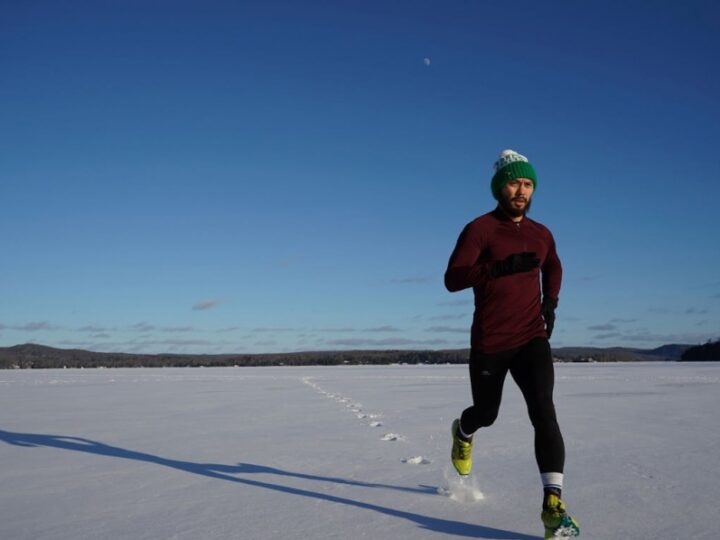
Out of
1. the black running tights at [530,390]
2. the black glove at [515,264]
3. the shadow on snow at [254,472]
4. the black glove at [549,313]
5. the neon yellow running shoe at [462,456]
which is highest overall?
the black glove at [515,264]

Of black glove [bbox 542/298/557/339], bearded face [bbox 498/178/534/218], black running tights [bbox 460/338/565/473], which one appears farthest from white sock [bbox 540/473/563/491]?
bearded face [bbox 498/178/534/218]

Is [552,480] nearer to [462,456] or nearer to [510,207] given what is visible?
[462,456]

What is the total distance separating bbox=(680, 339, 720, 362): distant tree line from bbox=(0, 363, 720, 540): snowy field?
4206 cm

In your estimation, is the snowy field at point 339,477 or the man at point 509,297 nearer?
the snowy field at point 339,477

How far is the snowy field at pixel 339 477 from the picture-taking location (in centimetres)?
272

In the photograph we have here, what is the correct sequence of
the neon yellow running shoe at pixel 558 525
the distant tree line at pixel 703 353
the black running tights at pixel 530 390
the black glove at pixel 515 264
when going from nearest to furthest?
the neon yellow running shoe at pixel 558 525
the black running tights at pixel 530 390
the black glove at pixel 515 264
the distant tree line at pixel 703 353

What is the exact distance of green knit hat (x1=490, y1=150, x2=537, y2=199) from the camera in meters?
3.30

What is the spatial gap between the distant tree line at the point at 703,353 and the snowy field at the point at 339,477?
42.1 metres

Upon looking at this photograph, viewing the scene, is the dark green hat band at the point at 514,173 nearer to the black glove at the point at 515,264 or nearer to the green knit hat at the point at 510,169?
the green knit hat at the point at 510,169

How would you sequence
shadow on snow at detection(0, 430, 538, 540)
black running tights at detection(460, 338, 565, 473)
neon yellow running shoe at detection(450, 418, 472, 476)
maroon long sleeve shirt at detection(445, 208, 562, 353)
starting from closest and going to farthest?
shadow on snow at detection(0, 430, 538, 540)
black running tights at detection(460, 338, 565, 473)
maroon long sleeve shirt at detection(445, 208, 562, 353)
neon yellow running shoe at detection(450, 418, 472, 476)

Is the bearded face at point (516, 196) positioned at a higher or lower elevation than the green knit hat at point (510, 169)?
lower

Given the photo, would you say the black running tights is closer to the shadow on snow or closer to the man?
the man

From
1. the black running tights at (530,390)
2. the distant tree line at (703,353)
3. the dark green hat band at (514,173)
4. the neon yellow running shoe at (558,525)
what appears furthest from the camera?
the distant tree line at (703,353)

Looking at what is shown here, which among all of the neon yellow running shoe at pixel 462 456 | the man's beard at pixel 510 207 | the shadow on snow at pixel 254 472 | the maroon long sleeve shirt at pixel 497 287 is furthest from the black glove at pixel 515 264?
the shadow on snow at pixel 254 472
